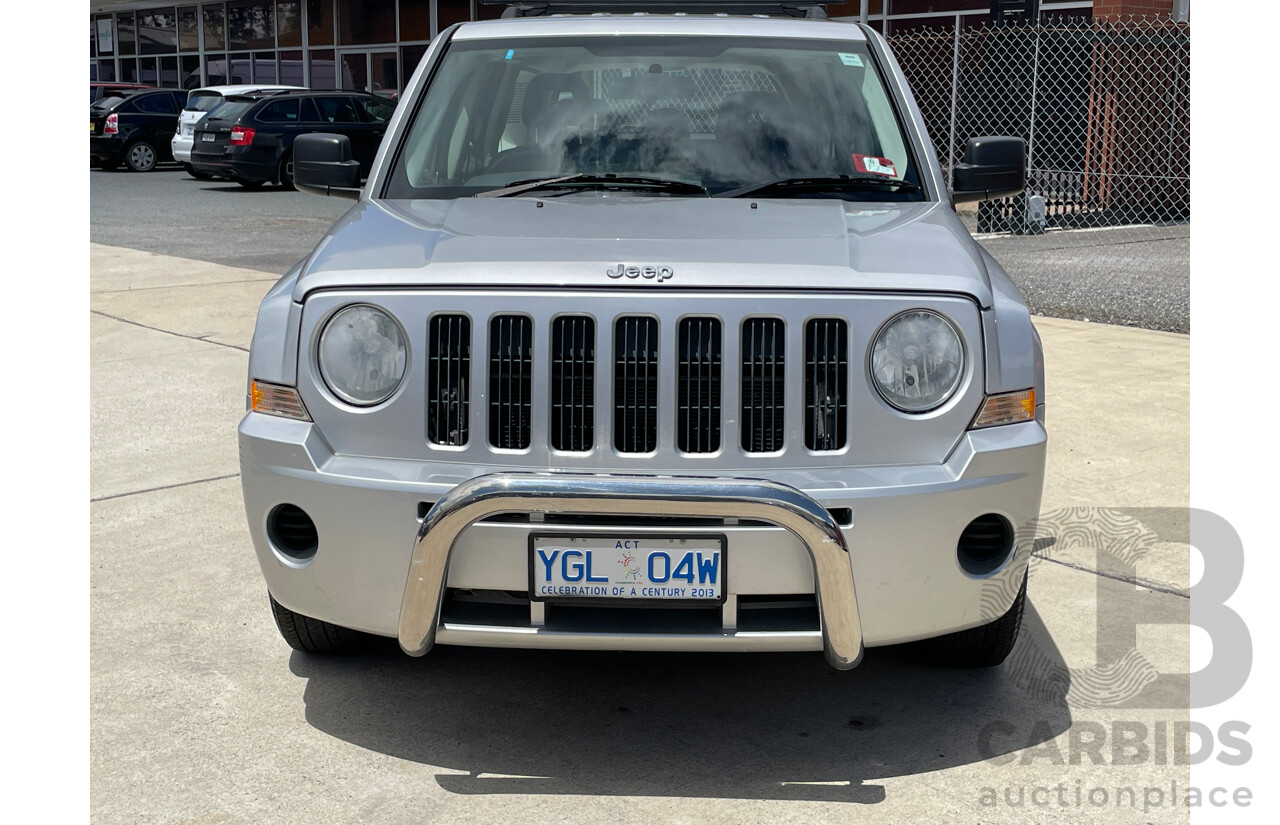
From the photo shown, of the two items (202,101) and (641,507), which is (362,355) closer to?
(641,507)

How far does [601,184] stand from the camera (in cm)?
406

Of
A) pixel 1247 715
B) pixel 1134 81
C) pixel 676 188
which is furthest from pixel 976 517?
pixel 1134 81

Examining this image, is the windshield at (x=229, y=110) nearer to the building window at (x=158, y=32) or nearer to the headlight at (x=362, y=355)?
the building window at (x=158, y=32)

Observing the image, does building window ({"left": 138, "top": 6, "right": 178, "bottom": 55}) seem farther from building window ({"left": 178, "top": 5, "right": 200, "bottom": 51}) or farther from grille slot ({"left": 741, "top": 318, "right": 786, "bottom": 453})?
grille slot ({"left": 741, "top": 318, "right": 786, "bottom": 453})

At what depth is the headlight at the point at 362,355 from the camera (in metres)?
3.18

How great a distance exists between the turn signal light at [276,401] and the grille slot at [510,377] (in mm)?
480

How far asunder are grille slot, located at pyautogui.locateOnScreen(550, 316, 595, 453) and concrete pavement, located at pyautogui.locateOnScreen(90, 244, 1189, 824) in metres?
0.84

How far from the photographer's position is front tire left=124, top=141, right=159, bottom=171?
2744 cm

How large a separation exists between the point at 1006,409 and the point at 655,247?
928 millimetres

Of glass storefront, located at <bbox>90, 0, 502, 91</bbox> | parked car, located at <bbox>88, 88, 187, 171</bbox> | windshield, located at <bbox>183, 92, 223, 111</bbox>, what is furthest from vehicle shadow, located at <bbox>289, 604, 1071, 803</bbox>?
parked car, located at <bbox>88, 88, 187, 171</bbox>

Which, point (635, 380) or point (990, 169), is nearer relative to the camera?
point (635, 380)

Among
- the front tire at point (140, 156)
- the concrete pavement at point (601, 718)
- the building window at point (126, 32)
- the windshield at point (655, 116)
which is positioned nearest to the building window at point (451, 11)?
the front tire at point (140, 156)

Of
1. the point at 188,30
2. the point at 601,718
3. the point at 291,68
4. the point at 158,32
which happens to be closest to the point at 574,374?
the point at 601,718

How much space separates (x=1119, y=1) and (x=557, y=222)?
14.4 metres
